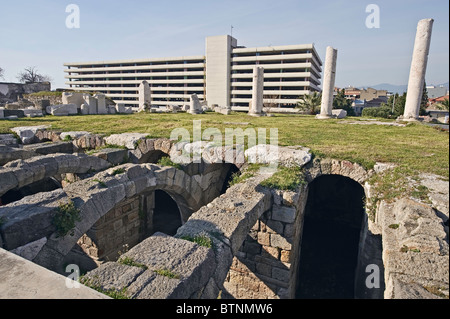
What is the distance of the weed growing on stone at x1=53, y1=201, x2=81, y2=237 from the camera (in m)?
4.69

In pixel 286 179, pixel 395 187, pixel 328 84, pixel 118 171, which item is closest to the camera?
pixel 395 187

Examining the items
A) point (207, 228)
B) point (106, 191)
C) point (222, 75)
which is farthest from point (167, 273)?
point (222, 75)

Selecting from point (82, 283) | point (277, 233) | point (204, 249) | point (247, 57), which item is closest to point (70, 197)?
point (82, 283)

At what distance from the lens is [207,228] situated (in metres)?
4.30

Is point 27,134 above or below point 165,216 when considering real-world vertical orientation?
above

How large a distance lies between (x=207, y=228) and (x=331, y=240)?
7.80 metres

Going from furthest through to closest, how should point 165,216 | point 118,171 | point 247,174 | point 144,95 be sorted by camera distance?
point 144,95, point 165,216, point 247,174, point 118,171

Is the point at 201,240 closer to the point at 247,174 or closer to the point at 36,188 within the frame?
the point at 247,174

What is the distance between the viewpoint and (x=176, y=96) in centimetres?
6419

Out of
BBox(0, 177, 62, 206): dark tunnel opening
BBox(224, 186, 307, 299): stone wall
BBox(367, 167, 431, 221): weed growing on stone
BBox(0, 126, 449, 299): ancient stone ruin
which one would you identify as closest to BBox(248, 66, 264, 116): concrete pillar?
BBox(0, 126, 449, 299): ancient stone ruin

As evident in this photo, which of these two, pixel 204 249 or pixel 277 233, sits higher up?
pixel 204 249

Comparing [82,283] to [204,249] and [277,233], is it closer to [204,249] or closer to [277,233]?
[204,249]
